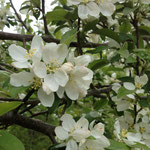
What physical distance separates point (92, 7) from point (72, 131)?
0.60 m

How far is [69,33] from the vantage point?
109 centimetres

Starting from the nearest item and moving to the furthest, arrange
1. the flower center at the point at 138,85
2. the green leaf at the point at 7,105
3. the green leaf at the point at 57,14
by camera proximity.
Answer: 1. the green leaf at the point at 7,105
2. the green leaf at the point at 57,14
3. the flower center at the point at 138,85

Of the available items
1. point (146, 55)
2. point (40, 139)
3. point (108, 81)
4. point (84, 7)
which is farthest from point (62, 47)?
point (40, 139)

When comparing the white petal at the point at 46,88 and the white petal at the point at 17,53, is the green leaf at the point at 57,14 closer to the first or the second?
the white petal at the point at 17,53

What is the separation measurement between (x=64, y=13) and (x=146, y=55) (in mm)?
509

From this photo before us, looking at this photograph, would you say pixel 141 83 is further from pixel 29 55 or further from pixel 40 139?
pixel 40 139

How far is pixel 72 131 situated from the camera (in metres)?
1.06

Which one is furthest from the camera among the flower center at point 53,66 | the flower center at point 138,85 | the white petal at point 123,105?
the white petal at point 123,105

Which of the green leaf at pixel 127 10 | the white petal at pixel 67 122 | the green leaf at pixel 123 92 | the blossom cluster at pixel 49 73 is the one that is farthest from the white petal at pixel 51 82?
the green leaf at pixel 127 10

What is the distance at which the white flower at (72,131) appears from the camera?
0.97 m

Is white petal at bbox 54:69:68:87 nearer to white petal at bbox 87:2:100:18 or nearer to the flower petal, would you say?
the flower petal

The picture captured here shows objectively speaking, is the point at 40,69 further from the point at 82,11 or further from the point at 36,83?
the point at 82,11

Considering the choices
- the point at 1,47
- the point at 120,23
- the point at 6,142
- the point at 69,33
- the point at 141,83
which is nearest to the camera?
the point at 6,142

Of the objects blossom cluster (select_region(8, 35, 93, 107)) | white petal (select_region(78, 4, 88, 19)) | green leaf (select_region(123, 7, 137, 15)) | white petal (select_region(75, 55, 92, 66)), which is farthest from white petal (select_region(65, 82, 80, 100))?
green leaf (select_region(123, 7, 137, 15))
